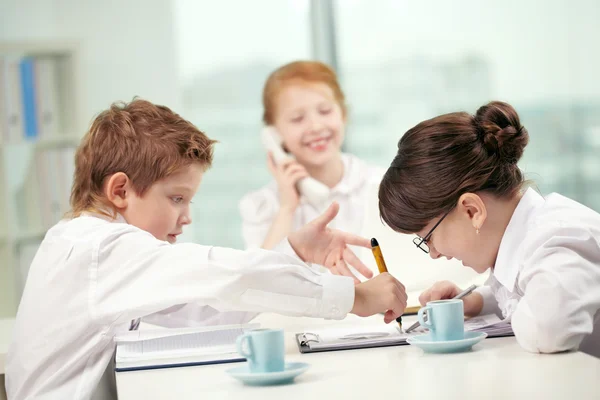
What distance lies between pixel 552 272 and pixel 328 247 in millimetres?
721

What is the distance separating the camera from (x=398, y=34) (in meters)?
4.30

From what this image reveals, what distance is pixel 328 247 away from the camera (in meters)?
1.82

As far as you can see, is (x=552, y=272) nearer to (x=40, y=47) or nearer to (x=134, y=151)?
(x=134, y=151)

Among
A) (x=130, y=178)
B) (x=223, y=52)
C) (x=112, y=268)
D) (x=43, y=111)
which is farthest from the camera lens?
(x=223, y=52)

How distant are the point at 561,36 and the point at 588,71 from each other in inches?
9.6

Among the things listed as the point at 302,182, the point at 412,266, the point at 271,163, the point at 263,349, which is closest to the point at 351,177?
the point at 302,182

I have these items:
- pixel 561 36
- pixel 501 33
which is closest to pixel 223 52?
pixel 501 33

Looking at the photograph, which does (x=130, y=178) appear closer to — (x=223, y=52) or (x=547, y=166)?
(x=223, y=52)

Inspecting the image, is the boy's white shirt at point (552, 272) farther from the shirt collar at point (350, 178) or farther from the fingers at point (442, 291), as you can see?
the shirt collar at point (350, 178)

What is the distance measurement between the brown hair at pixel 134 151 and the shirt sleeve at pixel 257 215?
1593mm

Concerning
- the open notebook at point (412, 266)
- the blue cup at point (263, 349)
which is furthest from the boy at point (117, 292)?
the open notebook at point (412, 266)

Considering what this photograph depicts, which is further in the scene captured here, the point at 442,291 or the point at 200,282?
the point at 442,291

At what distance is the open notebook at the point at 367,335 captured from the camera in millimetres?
1323

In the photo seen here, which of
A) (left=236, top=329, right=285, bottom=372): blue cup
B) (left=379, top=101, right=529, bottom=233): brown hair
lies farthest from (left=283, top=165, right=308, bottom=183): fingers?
(left=236, top=329, right=285, bottom=372): blue cup
